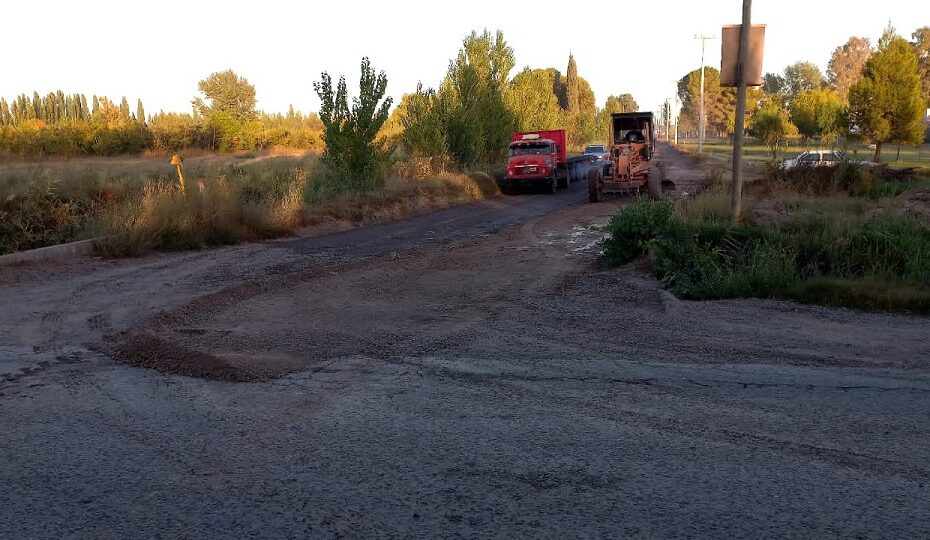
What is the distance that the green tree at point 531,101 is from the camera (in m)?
47.9

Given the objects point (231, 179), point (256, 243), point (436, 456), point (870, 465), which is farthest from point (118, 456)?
point (231, 179)

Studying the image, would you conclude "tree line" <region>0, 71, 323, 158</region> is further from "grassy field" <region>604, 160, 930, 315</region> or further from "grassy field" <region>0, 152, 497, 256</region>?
"grassy field" <region>604, 160, 930, 315</region>

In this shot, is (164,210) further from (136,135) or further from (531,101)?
(136,135)

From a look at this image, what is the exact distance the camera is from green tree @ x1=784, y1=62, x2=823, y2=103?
13612 centimetres

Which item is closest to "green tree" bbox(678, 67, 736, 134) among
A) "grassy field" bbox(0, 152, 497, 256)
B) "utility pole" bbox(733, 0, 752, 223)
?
"grassy field" bbox(0, 152, 497, 256)

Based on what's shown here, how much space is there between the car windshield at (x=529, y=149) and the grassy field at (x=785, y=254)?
20.6 meters

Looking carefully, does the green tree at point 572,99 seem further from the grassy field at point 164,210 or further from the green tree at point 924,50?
the grassy field at point 164,210

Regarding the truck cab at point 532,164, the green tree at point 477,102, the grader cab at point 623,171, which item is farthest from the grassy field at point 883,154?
the green tree at point 477,102

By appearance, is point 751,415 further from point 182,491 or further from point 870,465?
point 182,491

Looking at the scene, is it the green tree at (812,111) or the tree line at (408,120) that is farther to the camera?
the green tree at (812,111)

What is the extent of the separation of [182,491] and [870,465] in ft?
13.7

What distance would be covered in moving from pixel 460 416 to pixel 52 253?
1129 centimetres

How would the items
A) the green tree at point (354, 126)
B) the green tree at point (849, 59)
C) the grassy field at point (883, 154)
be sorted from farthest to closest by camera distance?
the green tree at point (849, 59) < the grassy field at point (883, 154) < the green tree at point (354, 126)

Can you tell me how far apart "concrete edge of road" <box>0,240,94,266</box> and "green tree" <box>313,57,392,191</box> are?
1091cm
